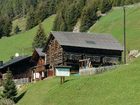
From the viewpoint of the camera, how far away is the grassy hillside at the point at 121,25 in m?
113

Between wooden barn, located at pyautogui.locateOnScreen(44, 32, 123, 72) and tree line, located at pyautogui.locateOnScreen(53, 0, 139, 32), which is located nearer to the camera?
wooden barn, located at pyautogui.locateOnScreen(44, 32, 123, 72)

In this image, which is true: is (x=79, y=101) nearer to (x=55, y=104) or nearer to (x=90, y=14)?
(x=55, y=104)

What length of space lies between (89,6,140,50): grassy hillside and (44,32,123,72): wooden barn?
17.8 metres

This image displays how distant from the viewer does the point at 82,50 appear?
8406 centimetres

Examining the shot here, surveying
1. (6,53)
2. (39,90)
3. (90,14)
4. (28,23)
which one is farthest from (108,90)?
(28,23)

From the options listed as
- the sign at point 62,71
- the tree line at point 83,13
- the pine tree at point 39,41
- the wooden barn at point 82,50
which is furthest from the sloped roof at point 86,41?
the tree line at point 83,13

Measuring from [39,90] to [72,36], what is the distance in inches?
992

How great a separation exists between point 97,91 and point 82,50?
3418cm

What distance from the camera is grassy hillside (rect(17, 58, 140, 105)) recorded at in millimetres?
46656

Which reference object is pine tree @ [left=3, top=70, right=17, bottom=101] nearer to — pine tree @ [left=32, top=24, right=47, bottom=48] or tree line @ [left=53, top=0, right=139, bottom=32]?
pine tree @ [left=32, top=24, right=47, bottom=48]

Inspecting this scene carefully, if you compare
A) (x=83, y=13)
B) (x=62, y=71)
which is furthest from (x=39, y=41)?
(x=62, y=71)

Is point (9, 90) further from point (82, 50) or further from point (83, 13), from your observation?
Answer: point (83, 13)

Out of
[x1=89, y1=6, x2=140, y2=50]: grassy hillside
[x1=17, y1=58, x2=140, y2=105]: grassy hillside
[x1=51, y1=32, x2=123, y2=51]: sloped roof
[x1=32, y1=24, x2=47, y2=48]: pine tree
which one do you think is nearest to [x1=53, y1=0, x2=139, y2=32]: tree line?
[x1=89, y1=6, x2=140, y2=50]: grassy hillside

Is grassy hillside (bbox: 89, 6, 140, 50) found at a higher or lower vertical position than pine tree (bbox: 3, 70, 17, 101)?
higher
